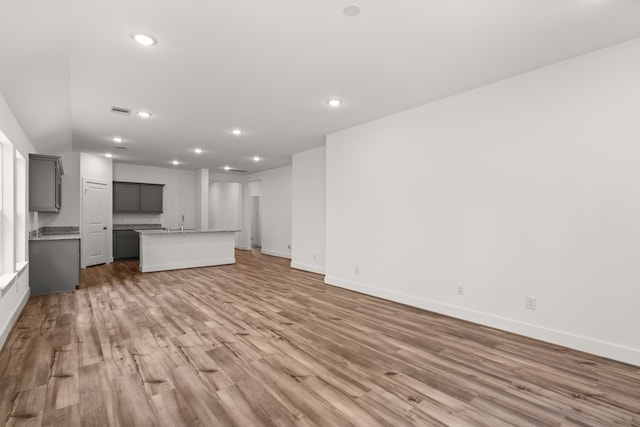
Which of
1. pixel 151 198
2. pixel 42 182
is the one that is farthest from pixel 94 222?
pixel 42 182

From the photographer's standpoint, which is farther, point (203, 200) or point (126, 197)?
point (203, 200)

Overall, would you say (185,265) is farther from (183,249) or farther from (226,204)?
(226,204)

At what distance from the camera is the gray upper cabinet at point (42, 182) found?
4.61 m

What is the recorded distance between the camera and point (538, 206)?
10.2 feet

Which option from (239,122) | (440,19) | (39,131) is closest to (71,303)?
(39,131)

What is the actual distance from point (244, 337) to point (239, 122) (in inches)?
130

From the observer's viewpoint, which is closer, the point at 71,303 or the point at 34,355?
the point at 34,355

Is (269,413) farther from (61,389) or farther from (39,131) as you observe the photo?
(39,131)

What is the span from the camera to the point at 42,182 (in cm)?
470

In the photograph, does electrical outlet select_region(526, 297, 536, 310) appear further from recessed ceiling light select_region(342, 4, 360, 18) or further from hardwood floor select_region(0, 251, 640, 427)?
recessed ceiling light select_region(342, 4, 360, 18)

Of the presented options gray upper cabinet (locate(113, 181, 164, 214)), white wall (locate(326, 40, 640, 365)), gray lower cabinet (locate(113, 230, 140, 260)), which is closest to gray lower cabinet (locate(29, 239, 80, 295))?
gray lower cabinet (locate(113, 230, 140, 260))

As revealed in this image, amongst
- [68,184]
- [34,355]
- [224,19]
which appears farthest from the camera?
[68,184]

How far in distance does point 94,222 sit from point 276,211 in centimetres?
461

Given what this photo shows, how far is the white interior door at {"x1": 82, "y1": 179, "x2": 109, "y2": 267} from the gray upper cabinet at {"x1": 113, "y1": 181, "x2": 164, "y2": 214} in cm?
68
